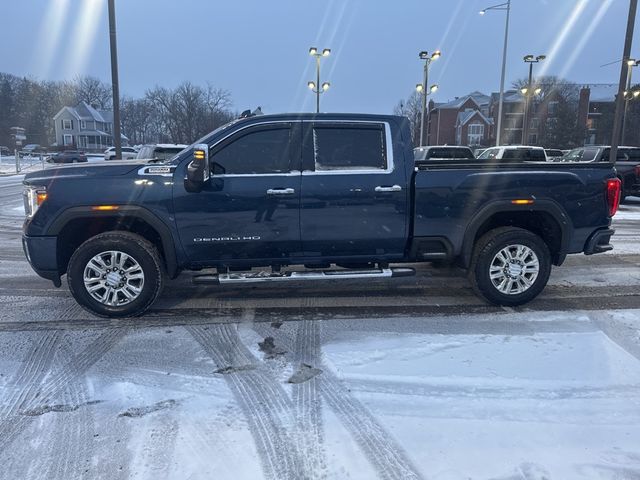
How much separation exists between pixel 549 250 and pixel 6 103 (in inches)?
4148

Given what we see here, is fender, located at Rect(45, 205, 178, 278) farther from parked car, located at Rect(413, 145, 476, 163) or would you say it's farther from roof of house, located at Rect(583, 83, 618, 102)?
roof of house, located at Rect(583, 83, 618, 102)

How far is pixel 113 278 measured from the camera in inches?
195

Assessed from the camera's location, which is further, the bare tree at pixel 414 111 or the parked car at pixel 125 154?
the bare tree at pixel 414 111

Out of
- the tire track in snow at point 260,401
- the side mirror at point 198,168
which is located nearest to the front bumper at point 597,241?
the tire track in snow at point 260,401

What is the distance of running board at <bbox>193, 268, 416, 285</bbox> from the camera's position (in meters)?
5.09

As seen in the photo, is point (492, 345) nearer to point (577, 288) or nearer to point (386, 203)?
point (386, 203)

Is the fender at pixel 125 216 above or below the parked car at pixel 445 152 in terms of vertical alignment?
below

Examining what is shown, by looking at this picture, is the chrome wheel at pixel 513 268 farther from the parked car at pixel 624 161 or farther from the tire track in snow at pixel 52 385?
the parked car at pixel 624 161

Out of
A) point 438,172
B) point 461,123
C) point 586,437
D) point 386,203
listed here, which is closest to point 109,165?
point 386,203

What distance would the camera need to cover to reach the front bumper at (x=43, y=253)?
4867 millimetres

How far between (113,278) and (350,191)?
8.26 feet

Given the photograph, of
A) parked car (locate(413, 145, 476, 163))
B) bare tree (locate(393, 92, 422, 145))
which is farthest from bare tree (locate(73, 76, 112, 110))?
parked car (locate(413, 145, 476, 163))

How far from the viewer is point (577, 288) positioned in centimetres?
623

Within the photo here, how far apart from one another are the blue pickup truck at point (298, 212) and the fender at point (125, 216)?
0.04ft
